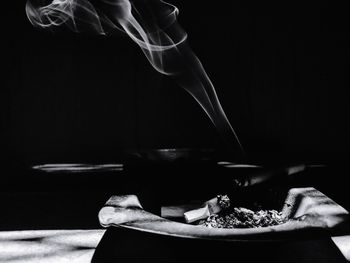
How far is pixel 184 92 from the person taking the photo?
3443mm

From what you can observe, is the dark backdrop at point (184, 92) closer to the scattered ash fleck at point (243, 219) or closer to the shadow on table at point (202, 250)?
the shadow on table at point (202, 250)

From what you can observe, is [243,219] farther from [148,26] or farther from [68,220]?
[148,26]

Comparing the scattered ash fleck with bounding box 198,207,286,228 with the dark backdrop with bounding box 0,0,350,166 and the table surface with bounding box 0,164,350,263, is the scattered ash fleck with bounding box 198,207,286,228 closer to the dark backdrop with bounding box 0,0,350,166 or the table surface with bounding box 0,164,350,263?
the table surface with bounding box 0,164,350,263

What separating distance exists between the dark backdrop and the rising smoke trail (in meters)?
0.09

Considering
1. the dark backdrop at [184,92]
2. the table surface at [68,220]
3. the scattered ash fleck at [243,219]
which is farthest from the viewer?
the dark backdrop at [184,92]

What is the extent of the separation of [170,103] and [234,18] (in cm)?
114

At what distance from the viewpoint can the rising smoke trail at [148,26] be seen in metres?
3.42

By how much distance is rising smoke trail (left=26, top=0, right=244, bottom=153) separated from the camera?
3.42 m

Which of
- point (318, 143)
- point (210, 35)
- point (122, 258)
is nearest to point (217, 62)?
point (210, 35)

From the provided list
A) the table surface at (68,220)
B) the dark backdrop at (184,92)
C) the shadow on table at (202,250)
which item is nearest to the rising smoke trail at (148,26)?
the dark backdrop at (184,92)

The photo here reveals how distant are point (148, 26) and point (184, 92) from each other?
0.82 meters

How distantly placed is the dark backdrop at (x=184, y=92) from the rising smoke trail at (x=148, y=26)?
9 centimetres

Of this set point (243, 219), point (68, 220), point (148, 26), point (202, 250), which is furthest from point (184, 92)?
point (202, 250)

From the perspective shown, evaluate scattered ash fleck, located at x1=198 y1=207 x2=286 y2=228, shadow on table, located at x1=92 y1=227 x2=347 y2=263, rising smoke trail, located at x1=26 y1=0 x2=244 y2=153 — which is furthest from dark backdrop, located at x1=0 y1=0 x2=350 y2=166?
scattered ash fleck, located at x1=198 y1=207 x2=286 y2=228
